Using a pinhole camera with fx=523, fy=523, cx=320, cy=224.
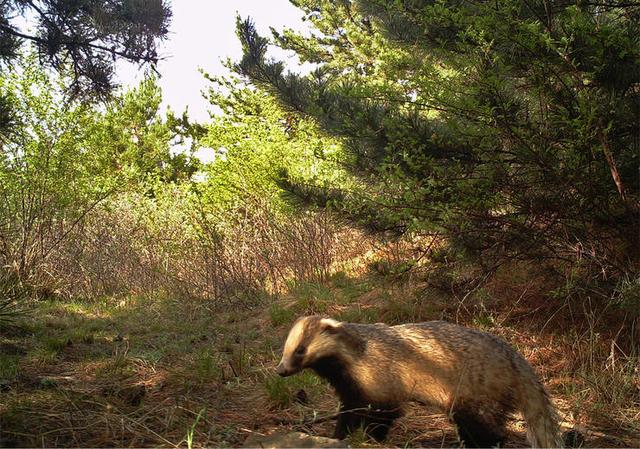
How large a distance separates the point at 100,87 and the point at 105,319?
Answer: 405 cm

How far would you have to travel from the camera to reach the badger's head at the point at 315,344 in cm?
363

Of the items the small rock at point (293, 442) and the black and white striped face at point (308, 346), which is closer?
the small rock at point (293, 442)

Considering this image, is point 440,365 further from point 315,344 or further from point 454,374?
point 315,344

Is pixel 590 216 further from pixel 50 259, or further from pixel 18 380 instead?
pixel 50 259

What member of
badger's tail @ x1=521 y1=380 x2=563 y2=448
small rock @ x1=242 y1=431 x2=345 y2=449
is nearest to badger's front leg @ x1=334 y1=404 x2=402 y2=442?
small rock @ x1=242 y1=431 x2=345 y2=449

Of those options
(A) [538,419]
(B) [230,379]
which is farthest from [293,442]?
(B) [230,379]

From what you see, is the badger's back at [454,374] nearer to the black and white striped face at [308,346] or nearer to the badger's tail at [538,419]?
the badger's tail at [538,419]

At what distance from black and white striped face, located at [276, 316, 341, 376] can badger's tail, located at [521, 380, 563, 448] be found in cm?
128

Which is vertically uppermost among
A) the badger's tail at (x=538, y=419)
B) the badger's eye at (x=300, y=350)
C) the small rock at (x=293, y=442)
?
the badger's eye at (x=300, y=350)

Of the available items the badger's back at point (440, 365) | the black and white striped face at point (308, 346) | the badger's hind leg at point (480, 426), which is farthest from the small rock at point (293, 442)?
the badger's hind leg at point (480, 426)

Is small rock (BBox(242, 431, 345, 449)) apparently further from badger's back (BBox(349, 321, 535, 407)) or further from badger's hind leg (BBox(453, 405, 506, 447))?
badger's hind leg (BBox(453, 405, 506, 447))

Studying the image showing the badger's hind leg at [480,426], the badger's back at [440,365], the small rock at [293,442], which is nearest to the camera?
the small rock at [293,442]

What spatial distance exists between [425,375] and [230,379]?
6.70 ft

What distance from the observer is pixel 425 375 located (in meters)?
3.55
